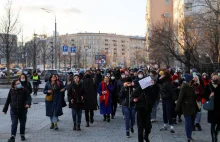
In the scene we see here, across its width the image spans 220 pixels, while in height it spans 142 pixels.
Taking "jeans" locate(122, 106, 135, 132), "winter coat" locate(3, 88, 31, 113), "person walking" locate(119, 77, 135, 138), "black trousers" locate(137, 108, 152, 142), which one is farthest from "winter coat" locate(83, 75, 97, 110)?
"black trousers" locate(137, 108, 152, 142)

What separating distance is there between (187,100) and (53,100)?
436cm

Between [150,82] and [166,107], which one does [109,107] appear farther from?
[150,82]

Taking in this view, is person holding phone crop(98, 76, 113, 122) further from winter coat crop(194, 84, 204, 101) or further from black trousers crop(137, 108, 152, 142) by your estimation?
black trousers crop(137, 108, 152, 142)

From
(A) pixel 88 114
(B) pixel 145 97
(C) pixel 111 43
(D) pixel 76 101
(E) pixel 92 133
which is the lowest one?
(E) pixel 92 133

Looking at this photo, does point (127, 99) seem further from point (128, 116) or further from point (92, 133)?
point (92, 133)

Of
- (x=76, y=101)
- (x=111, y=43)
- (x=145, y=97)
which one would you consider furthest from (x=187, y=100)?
(x=111, y=43)

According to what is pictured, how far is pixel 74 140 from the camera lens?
30.2 feet

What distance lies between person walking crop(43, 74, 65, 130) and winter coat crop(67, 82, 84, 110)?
30 centimetres

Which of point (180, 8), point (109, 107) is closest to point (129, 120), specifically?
point (109, 107)

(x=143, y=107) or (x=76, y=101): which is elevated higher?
(x=143, y=107)

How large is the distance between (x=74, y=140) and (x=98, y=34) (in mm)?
143840

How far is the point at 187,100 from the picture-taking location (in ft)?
28.5

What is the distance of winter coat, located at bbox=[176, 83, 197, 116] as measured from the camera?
340 inches

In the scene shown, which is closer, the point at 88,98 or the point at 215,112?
the point at 215,112
